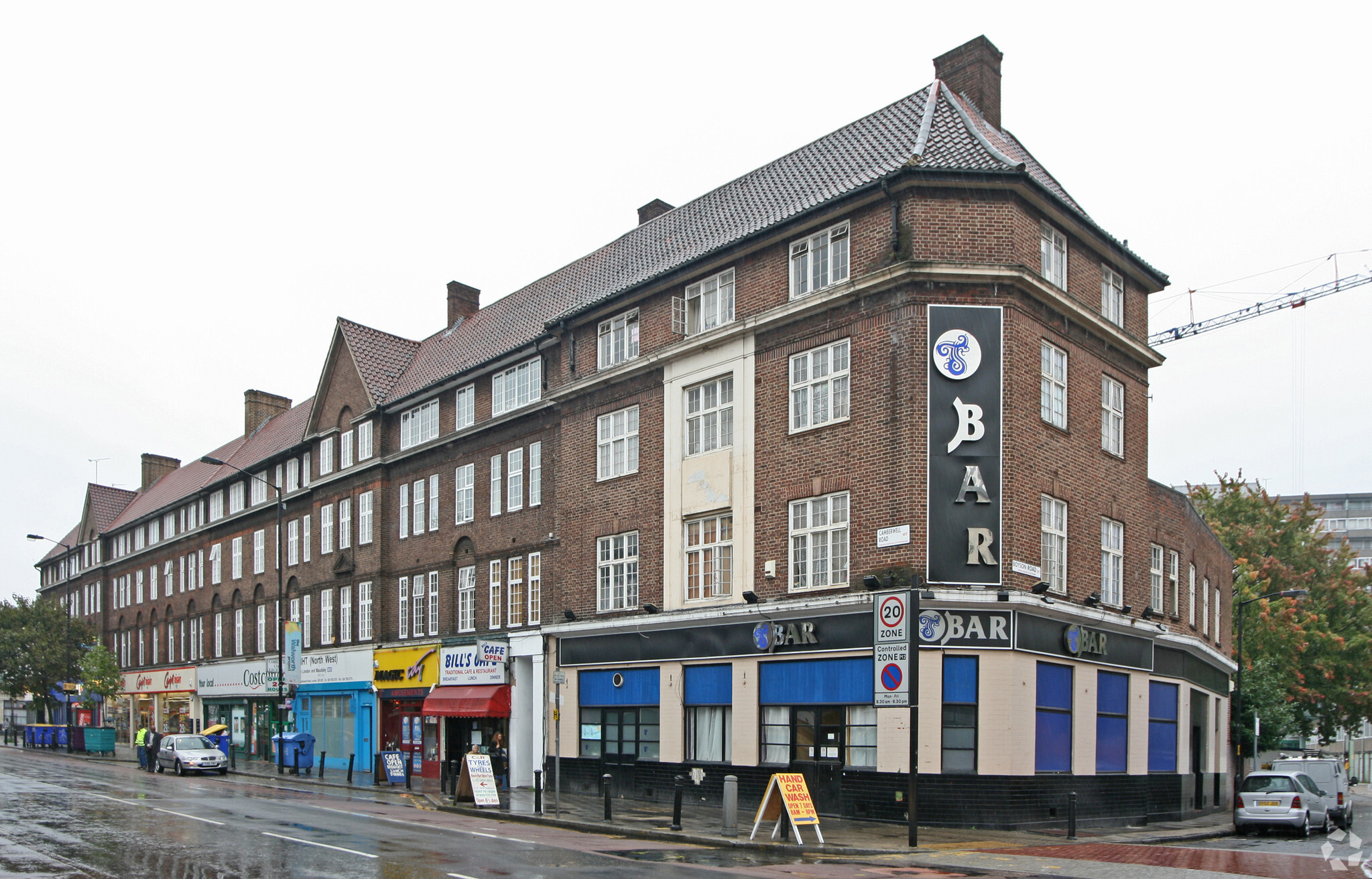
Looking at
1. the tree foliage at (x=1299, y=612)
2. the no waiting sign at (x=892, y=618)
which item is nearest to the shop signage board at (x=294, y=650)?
the no waiting sign at (x=892, y=618)

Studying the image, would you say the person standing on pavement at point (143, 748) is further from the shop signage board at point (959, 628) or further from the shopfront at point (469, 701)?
the shop signage board at point (959, 628)

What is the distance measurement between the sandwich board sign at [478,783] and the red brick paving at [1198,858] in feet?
39.9

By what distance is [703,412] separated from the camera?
1139 inches

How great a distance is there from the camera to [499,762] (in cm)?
3225

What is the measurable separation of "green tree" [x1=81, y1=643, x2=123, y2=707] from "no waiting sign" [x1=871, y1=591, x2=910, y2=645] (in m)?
57.0

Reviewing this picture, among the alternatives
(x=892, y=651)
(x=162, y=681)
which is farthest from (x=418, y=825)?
(x=162, y=681)

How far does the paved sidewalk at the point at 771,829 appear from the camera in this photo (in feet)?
65.7

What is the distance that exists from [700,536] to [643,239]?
1051cm

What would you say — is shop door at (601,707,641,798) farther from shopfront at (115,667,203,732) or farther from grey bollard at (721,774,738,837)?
shopfront at (115,667,203,732)

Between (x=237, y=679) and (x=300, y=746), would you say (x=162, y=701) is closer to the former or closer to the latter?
(x=237, y=679)

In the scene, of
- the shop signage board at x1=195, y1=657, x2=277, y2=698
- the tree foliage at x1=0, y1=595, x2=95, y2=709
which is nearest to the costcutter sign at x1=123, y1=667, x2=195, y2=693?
the shop signage board at x1=195, y1=657, x2=277, y2=698

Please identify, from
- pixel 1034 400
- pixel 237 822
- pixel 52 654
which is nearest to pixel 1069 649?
pixel 1034 400

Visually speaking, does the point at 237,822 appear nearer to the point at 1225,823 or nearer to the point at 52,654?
the point at 1225,823

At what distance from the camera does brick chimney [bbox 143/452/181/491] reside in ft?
262
